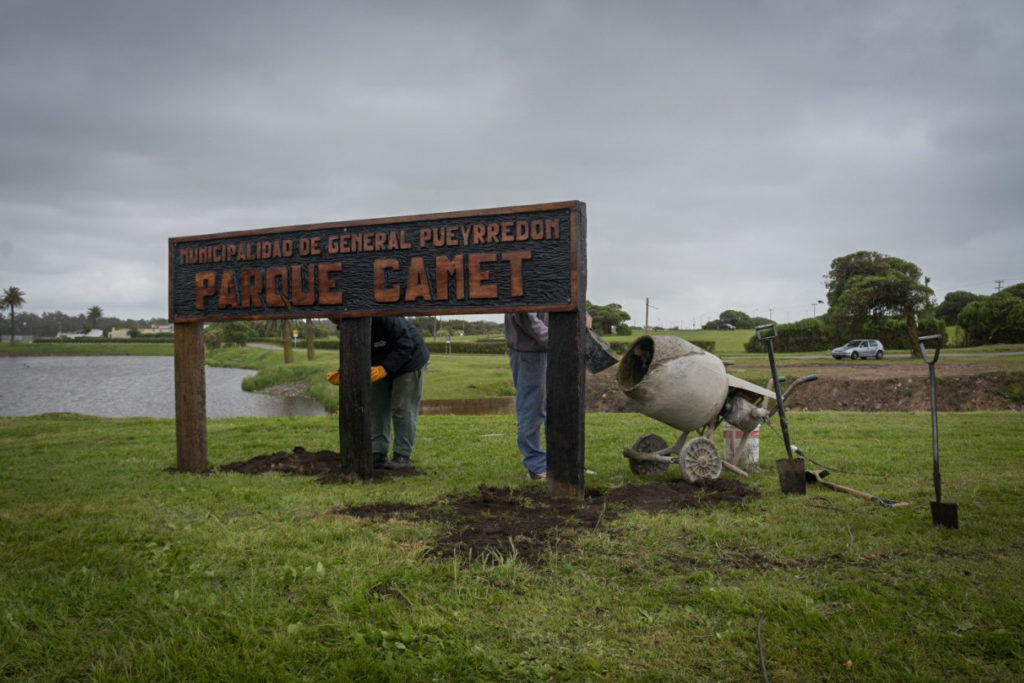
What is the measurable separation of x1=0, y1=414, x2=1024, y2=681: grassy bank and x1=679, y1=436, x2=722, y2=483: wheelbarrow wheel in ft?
2.07

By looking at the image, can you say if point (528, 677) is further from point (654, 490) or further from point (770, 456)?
point (770, 456)

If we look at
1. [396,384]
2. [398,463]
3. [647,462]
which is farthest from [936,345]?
[398,463]

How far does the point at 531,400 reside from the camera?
23.5 feet

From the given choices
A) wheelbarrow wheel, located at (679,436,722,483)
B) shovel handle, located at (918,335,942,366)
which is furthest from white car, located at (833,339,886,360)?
shovel handle, located at (918,335,942,366)

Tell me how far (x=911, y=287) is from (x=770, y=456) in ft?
123

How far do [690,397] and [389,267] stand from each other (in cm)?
346

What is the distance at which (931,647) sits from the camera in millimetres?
3221

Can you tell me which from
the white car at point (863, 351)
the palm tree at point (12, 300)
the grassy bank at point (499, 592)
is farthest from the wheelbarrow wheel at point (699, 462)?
the palm tree at point (12, 300)

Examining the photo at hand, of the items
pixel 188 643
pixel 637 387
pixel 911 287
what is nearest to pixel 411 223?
pixel 637 387

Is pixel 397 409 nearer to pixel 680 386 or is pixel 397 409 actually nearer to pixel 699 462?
pixel 680 386

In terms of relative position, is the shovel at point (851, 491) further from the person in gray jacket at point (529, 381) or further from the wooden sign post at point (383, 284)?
the person in gray jacket at point (529, 381)

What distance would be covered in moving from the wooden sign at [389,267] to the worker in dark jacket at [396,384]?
70cm

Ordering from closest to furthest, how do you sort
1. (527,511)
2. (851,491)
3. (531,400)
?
(527,511) < (851,491) < (531,400)

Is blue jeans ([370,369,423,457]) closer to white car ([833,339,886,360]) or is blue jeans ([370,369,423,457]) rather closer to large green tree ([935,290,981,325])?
white car ([833,339,886,360])
